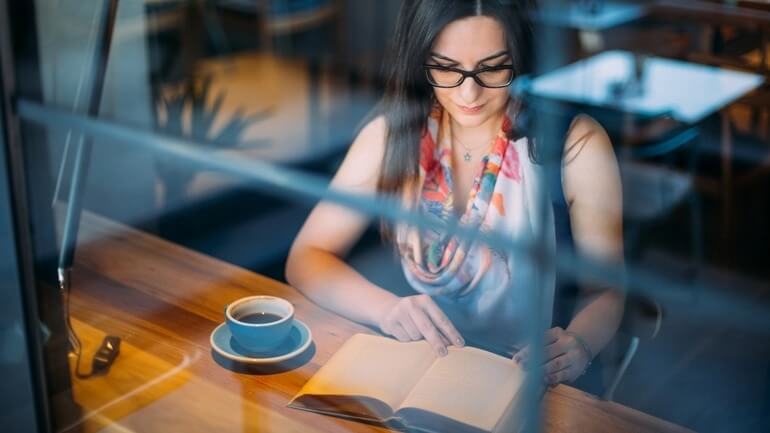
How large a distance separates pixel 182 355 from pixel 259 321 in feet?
0.26

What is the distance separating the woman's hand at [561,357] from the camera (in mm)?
726

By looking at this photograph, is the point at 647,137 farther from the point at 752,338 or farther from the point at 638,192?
the point at 752,338

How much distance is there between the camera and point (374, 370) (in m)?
0.80

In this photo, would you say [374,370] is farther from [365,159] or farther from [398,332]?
[365,159]

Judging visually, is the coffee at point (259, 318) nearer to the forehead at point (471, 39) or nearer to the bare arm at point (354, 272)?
the bare arm at point (354, 272)

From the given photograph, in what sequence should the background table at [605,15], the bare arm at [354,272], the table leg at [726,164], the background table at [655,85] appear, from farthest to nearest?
1. the background table at [605,15]
2. the table leg at [726,164]
3. the background table at [655,85]
4. the bare arm at [354,272]

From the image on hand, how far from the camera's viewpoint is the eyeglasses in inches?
29.7

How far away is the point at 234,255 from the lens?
97 centimetres

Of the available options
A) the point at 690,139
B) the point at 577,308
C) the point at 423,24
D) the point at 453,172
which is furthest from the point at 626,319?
the point at 690,139

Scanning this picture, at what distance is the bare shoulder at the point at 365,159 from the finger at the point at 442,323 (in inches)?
4.4

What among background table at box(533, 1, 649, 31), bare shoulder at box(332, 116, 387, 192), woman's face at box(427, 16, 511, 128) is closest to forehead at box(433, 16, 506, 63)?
woman's face at box(427, 16, 511, 128)

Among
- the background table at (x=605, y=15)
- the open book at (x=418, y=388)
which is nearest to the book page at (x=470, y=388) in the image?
the open book at (x=418, y=388)

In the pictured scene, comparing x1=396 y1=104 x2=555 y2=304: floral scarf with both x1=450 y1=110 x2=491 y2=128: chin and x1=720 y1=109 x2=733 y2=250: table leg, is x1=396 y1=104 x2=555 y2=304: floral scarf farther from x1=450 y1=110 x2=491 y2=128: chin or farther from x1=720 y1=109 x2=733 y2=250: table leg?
x1=720 y1=109 x2=733 y2=250: table leg

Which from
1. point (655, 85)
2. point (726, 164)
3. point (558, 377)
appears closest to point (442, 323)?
point (558, 377)
